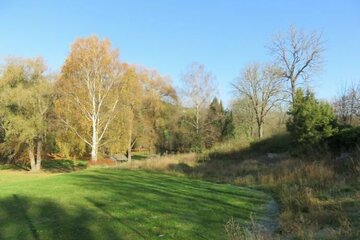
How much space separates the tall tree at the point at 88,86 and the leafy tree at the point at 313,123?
20.9m

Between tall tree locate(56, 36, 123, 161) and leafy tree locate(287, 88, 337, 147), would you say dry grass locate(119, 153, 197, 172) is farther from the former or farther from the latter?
tall tree locate(56, 36, 123, 161)

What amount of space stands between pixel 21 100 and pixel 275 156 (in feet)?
85.3

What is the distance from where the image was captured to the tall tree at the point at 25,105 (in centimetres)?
4112

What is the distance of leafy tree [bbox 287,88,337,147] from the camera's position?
2895cm

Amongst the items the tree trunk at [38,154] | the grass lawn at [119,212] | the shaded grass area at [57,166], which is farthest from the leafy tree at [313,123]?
the tree trunk at [38,154]

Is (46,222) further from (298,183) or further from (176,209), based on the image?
(298,183)

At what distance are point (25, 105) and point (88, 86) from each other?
6890mm

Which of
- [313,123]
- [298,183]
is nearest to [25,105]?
[313,123]

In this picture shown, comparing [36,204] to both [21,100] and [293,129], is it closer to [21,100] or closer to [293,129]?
[293,129]

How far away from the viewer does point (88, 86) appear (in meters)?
41.3

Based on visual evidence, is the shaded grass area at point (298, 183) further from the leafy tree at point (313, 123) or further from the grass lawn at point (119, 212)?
the leafy tree at point (313, 123)

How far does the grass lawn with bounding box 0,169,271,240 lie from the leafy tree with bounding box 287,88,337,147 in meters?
15.3

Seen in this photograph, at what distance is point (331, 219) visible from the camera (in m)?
9.23

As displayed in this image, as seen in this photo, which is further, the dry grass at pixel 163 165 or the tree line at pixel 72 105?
the tree line at pixel 72 105
